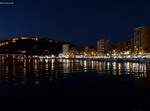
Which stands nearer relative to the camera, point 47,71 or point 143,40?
point 47,71

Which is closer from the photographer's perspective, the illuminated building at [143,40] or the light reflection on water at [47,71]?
the light reflection on water at [47,71]

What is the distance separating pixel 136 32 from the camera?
12500 cm

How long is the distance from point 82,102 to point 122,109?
210cm

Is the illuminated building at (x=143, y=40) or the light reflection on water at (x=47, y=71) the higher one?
→ the illuminated building at (x=143, y=40)

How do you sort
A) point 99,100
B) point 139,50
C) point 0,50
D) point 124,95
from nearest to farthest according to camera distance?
point 99,100 < point 124,95 < point 139,50 < point 0,50

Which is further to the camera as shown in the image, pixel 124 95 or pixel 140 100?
pixel 124 95

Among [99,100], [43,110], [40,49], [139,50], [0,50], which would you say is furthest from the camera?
[40,49]

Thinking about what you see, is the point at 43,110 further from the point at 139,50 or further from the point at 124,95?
the point at 139,50

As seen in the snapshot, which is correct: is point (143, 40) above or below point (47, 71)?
above

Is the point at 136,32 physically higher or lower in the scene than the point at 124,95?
higher

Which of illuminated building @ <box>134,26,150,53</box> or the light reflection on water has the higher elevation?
illuminated building @ <box>134,26,150,53</box>

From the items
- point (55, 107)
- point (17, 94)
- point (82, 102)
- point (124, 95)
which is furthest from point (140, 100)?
point (17, 94)

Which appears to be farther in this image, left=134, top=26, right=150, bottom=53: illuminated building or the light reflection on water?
left=134, top=26, right=150, bottom=53: illuminated building

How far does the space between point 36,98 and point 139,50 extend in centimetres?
11192
